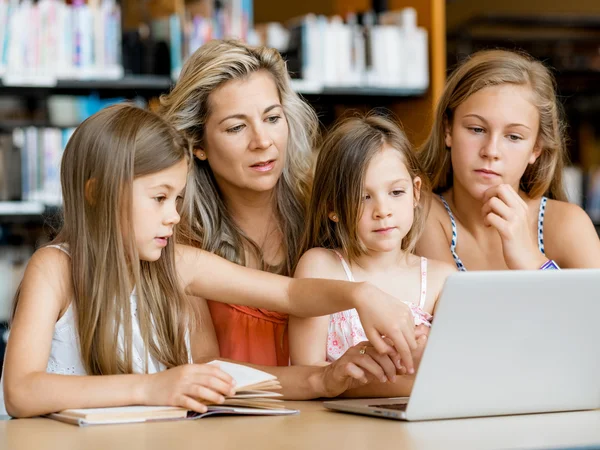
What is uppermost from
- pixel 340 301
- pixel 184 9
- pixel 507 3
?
pixel 507 3

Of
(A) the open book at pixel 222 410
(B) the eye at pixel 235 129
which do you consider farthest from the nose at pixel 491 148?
(A) the open book at pixel 222 410

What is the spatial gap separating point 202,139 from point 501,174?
22.9 inches

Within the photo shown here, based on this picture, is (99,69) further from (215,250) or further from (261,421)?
(261,421)

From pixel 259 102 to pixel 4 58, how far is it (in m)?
1.70

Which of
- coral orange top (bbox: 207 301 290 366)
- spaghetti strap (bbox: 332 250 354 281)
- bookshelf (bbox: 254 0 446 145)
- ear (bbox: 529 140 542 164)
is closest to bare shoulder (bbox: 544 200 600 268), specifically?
ear (bbox: 529 140 542 164)

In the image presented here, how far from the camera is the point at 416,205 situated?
1.68 metres

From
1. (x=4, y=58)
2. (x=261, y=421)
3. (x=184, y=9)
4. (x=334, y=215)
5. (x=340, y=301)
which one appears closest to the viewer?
(x=261, y=421)

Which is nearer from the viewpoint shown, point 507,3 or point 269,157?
point 269,157

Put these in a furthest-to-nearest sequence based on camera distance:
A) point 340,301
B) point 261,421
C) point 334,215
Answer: point 334,215
point 340,301
point 261,421

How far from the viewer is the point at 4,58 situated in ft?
10.1

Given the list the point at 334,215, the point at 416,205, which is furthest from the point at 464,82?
the point at 334,215

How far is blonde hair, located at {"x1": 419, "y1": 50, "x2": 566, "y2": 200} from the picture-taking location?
1758 mm

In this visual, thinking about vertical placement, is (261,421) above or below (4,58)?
below

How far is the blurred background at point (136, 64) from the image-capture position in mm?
3150
